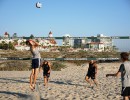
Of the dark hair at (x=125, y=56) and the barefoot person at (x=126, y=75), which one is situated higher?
the dark hair at (x=125, y=56)

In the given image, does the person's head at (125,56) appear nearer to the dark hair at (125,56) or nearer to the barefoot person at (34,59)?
the dark hair at (125,56)

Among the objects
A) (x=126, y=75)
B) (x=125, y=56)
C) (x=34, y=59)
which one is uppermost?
Result: (x=125, y=56)

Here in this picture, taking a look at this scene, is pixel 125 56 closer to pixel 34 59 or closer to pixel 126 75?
pixel 126 75

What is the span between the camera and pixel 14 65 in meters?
25.7

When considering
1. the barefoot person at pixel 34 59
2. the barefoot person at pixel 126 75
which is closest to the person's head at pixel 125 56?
the barefoot person at pixel 126 75

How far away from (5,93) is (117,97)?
3.75 meters

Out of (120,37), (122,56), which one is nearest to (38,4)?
(120,37)

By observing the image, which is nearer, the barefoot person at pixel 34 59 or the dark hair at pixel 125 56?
the dark hair at pixel 125 56

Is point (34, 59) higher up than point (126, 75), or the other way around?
point (34, 59)

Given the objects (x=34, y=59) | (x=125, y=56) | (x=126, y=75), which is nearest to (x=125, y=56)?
(x=125, y=56)

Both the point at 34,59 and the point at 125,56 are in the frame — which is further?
the point at 34,59

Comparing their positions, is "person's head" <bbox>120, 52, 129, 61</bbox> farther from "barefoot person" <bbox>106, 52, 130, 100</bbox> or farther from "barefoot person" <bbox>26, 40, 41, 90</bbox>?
"barefoot person" <bbox>26, 40, 41, 90</bbox>

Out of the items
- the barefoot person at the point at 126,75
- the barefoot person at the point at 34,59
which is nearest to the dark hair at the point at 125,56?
the barefoot person at the point at 126,75

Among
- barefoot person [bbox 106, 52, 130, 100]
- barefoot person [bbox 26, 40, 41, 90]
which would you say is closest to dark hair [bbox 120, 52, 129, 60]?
barefoot person [bbox 106, 52, 130, 100]
